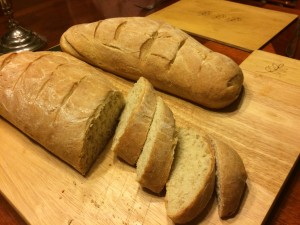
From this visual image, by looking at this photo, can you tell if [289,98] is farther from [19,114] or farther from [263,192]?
[19,114]

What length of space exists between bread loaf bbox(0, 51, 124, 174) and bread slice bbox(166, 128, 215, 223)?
0.50 m

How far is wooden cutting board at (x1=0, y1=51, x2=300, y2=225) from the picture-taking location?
59.9 inches

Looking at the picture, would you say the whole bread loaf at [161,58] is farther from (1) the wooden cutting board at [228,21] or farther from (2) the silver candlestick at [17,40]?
(2) the silver candlestick at [17,40]

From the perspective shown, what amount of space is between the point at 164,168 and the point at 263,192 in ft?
1.69

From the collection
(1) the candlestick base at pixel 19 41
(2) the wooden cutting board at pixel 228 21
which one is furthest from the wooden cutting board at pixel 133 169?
(1) the candlestick base at pixel 19 41

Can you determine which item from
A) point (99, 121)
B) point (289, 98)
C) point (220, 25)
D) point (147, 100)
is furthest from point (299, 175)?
point (220, 25)

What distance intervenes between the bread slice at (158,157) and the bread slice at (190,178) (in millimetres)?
68

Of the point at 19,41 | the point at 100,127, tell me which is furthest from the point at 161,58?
the point at 19,41

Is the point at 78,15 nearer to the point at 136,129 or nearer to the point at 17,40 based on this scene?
the point at 17,40

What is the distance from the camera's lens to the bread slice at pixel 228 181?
4.57 ft

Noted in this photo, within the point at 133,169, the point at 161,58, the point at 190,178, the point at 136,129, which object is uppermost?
the point at 161,58

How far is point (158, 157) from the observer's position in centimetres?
150

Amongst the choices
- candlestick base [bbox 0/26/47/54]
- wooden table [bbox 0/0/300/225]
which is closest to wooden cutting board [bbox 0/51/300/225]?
wooden table [bbox 0/0/300/225]

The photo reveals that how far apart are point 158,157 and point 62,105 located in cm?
70
